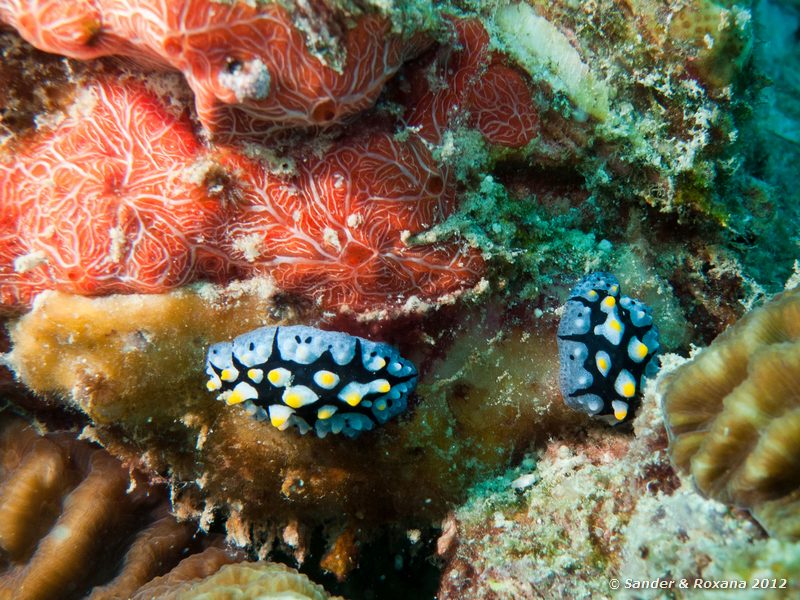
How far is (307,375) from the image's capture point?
3031mm

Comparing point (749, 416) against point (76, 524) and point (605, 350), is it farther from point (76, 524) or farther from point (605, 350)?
point (76, 524)

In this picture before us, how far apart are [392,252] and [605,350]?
5.66ft

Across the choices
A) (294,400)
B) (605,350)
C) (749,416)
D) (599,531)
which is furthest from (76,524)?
(749,416)

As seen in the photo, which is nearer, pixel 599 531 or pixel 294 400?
pixel 294 400

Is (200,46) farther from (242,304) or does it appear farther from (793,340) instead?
(793,340)

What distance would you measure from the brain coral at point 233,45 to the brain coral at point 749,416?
8.20ft

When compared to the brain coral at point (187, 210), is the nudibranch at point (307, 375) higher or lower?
lower

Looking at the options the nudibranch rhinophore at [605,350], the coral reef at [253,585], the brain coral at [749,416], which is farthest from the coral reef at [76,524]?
the brain coral at [749,416]

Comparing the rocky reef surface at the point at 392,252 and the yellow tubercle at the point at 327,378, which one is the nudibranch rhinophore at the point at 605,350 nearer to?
the rocky reef surface at the point at 392,252

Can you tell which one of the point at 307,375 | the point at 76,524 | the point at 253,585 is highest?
the point at 307,375

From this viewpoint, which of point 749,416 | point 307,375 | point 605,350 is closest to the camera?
point 749,416

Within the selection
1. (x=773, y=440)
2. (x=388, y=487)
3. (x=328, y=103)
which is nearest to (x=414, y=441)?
(x=388, y=487)

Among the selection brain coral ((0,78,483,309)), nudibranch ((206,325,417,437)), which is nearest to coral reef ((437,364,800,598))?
nudibranch ((206,325,417,437))

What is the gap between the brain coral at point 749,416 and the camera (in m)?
2.13
